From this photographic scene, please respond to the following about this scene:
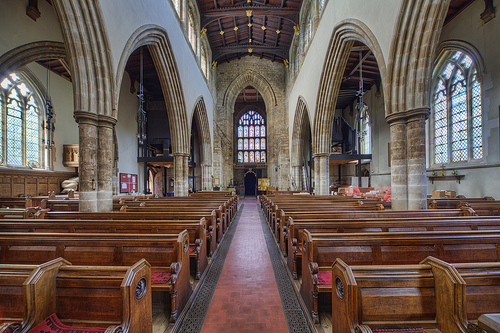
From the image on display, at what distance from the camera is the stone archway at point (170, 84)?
662 cm

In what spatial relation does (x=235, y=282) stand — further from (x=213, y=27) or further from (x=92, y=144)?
(x=213, y=27)

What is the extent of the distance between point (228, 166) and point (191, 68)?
910 centimetres

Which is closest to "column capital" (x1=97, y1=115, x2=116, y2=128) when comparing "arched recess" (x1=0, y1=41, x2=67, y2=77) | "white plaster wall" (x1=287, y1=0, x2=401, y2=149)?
"arched recess" (x1=0, y1=41, x2=67, y2=77)

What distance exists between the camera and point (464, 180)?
7.37 metres

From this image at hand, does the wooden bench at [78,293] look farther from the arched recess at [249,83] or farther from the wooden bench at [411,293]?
the arched recess at [249,83]

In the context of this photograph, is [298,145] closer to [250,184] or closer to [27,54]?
[250,184]

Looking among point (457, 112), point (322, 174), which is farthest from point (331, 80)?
point (457, 112)

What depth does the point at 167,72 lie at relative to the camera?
8953 millimetres

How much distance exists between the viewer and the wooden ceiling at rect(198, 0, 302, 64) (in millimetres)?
12266

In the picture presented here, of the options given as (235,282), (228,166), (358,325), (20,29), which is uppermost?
(20,29)

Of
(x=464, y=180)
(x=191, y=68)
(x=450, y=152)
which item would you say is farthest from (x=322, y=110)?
(x=191, y=68)

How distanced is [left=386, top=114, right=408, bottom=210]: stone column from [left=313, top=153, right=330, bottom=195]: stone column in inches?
201

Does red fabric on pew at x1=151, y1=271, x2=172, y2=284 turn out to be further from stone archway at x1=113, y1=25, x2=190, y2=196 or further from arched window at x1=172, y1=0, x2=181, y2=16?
arched window at x1=172, y1=0, x2=181, y2=16

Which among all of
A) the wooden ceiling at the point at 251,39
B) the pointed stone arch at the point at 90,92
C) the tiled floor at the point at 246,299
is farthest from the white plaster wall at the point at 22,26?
the tiled floor at the point at 246,299
